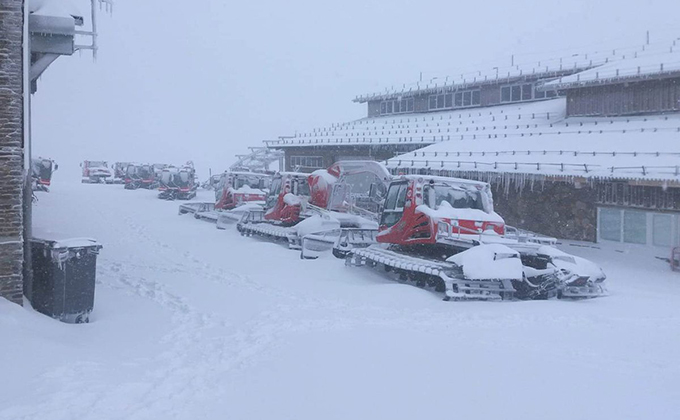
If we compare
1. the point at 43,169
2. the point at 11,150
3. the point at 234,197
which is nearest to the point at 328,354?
the point at 11,150

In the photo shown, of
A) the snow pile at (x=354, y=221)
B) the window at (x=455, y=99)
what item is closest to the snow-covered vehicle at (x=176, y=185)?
the window at (x=455, y=99)

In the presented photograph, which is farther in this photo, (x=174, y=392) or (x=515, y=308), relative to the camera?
(x=515, y=308)

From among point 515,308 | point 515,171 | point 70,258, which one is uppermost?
point 515,171

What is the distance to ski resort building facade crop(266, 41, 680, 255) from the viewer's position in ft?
56.5

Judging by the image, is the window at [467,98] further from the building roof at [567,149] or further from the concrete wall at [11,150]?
the concrete wall at [11,150]

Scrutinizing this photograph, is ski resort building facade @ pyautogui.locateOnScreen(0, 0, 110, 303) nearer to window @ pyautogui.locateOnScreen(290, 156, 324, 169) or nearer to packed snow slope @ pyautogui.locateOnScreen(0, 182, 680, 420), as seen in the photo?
packed snow slope @ pyautogui.locateOnScreen(0, 182, 680, 420)

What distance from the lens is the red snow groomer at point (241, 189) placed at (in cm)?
2512

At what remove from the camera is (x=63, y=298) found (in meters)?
8.59

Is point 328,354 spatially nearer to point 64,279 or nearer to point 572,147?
point 64,279

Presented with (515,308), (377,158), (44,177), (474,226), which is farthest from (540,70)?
(44,177)

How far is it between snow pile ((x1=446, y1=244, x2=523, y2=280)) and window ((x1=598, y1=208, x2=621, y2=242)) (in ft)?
28.5

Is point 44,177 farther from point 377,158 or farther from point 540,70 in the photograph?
point 540,70

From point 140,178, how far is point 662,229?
4159 cm

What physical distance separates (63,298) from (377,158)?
71.7 ft
